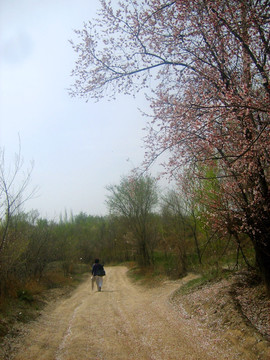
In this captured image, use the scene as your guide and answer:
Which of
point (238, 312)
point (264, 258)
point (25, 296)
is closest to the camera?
point (238, 312)

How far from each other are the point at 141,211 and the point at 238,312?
19.7 meters

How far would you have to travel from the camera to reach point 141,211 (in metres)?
25.8

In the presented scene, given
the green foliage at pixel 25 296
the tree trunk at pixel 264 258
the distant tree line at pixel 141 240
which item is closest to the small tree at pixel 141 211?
the distant tree line at pixel 141 240

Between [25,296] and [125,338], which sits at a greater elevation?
[25,296]

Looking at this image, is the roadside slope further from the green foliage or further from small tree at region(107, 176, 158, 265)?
small tree at region(107, 176, 158, 265)

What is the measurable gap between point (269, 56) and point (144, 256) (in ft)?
74.1

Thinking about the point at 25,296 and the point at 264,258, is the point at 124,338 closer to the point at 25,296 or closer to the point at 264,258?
the point at 264,258

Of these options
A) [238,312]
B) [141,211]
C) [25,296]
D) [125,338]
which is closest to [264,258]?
[238,312]

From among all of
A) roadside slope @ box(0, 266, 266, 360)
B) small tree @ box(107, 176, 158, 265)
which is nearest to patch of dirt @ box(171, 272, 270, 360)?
roadside slope @ box(0, 266, 266, 360)

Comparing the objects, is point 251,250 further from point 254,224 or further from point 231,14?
point 231,14

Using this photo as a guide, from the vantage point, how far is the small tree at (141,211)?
2541cm

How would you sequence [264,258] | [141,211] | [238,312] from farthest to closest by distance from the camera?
1. [141,211]
2. [264,258]
3. [238,312]

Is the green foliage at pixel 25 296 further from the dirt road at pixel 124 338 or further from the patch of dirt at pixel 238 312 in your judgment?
the patch of dirt at pixel 238 312

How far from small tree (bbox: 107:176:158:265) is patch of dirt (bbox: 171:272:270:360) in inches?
631
